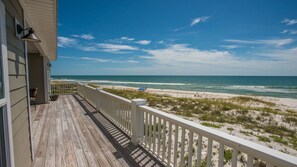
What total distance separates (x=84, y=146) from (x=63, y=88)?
8.43 meters

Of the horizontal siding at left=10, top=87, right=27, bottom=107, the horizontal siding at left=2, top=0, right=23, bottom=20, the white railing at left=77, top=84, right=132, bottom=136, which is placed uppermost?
the horizontal siding at left=2, top=0, right=23, bottom=20

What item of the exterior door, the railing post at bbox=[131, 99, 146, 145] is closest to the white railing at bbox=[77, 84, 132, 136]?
the railing post at bbox=[131, 99, 146, 145]

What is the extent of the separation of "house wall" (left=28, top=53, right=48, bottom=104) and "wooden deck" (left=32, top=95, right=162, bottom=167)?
309cm

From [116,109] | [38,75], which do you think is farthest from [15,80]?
[38,75]

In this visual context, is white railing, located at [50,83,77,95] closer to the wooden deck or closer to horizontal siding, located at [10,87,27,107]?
the wooden deck

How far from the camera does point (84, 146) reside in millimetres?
2779

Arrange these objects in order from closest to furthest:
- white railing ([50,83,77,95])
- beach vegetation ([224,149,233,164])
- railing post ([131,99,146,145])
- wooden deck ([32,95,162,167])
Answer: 1. wooden deck ([32,95,162,167])
2. beach vegetation ([224,149,233,164])
3. railing post ([131,99,146,145])
4. white railing ([50,83,77,95])

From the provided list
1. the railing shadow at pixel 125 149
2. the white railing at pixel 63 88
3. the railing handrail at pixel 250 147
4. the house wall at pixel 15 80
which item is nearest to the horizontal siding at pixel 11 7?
the house wall at pixel 15 80

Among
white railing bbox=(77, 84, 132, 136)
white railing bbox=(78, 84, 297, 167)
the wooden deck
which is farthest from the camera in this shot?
white railing bbox=(77, 84, 132, 136)

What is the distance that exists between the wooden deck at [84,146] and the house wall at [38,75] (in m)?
3.09

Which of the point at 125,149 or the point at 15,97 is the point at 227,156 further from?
the point at 15,97

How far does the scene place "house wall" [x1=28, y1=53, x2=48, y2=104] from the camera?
21.9 ft

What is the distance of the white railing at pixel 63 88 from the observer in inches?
388

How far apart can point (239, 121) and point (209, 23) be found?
1270cm
